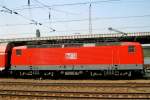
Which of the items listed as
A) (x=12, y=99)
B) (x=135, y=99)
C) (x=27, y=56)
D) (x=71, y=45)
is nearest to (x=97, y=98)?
(x=135, y=99)

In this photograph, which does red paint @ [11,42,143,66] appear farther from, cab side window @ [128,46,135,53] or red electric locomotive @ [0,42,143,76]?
cab side window @ [128,46,135,53]

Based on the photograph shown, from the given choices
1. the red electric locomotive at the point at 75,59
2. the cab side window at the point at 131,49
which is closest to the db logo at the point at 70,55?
the red electric locomotive at the point at 75,59

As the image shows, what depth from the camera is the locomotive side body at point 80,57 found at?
26.1 metres

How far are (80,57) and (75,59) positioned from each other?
0.56 meters

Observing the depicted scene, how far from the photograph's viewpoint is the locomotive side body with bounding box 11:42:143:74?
26125 millimetres

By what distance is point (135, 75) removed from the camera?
27312 millimetres

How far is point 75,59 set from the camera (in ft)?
91.6

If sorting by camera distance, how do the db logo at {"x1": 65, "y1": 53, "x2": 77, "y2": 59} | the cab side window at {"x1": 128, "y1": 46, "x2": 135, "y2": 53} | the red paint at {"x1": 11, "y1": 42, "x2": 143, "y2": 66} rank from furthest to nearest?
the db logo at {"x1": 65, "y1": 53, "x2": 77, "y2": 59}
the red paint at {"x1": 11, "y1": 42, "x2": 143, "y2": 66}
the cab side window at {"x1": 128, "y1": 46, "x2": 135, "y2": 53}

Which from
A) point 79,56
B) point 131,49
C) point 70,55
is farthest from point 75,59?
point 131,49

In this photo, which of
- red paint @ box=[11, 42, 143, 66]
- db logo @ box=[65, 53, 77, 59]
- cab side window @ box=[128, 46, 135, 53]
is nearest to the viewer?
cab side window @ box=[128, 46, 135, 53]

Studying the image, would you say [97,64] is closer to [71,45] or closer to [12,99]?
[71,45]

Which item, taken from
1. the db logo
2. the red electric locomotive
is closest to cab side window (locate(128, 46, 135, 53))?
the red electric locomotive

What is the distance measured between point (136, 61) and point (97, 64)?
11.7 feet

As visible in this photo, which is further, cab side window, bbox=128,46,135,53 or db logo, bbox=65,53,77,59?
db logo, bbox=65,53,77,59
